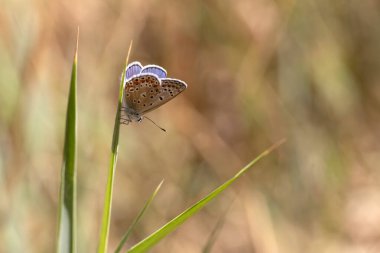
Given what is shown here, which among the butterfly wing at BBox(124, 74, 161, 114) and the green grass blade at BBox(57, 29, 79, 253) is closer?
the green grass blade at BBox(57, 29, 79, 253)

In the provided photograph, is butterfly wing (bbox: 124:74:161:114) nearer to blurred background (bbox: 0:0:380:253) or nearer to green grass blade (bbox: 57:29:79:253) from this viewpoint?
green grass blade (bbox: 57:29:79:253)

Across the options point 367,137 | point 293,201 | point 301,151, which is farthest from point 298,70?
point 367,137

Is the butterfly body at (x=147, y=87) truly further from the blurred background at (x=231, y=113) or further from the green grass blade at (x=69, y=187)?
the blurred background at (x=231, y=113)

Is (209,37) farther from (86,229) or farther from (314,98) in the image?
(86,229)

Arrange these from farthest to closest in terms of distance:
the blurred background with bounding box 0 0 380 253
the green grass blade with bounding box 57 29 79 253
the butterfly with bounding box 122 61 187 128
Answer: the blurred background with bounding box 0 0 380 253 → the butterfly with bounding box 122 61 187 128 → the green grass blade with bounding box 57 29 79 253

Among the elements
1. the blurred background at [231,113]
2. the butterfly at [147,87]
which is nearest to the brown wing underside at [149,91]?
the butterfly at [147,87]

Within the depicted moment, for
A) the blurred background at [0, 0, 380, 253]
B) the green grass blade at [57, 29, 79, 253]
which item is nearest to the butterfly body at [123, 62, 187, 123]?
the green grass blade at [57, 29, 79, 253]

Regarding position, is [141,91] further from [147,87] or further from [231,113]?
[231,113]

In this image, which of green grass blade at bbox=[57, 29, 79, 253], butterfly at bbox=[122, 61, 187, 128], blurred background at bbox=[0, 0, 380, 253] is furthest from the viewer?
blurred background at bbox=[0, 0, 380, 253]

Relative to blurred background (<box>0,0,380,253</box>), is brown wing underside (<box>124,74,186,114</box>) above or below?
above
